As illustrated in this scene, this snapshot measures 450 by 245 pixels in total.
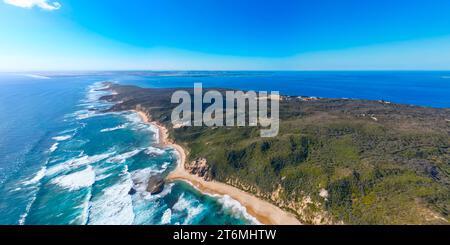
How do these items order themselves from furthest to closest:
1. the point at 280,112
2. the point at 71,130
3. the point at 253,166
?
1. the point at 280,112
2. the point at 71,130
3. the point at 253,166

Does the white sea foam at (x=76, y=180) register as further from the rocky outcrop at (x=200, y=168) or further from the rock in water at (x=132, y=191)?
the rocky outcrop at (x=200, y=168)

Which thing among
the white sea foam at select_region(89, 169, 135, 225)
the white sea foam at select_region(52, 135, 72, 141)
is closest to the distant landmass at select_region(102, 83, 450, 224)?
the white sea foam at select_region(89, 169, 135, 225)

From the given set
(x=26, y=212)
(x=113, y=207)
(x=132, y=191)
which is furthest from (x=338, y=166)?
(x=26, y=212)

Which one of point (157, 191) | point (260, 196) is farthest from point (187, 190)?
point (260, 196)

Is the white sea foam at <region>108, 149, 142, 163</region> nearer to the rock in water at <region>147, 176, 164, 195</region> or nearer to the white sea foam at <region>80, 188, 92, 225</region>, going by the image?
the rock in water at <region>147, 176, 164, 195</region>

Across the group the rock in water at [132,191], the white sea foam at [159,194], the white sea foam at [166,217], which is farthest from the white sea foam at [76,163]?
the white sea foam at [166,217]

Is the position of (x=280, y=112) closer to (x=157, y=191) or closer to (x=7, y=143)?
(x=157, y=191)
